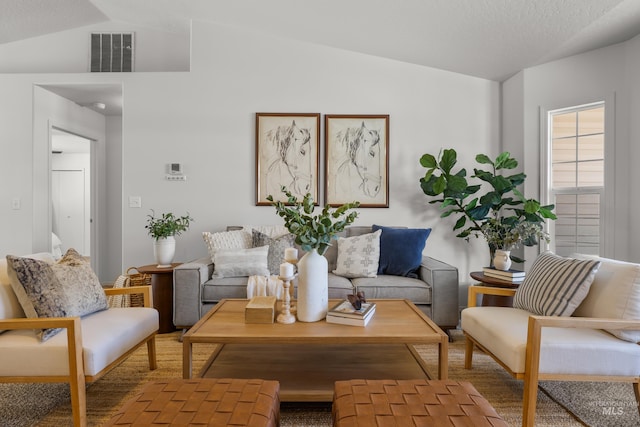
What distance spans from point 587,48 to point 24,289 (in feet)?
14.8

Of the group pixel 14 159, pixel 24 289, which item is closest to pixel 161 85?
pixel 14 159

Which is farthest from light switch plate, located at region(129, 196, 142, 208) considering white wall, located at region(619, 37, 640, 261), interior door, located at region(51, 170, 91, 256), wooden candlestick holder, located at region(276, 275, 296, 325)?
white wall, located at region(619, 37, 640, 261)

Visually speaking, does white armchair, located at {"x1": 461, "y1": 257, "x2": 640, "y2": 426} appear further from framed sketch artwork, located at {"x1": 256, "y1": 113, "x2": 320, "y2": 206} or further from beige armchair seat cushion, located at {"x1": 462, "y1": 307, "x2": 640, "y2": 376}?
framed sketch artwork, located at {"x1": 256, "y1": 113, "x2": 320, "y2": 206}

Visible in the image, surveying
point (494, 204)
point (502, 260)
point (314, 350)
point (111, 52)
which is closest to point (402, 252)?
point (502, 260)

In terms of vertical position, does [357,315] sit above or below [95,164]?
below

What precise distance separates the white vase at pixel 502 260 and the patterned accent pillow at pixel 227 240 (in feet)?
7.31

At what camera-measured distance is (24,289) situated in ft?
5.83

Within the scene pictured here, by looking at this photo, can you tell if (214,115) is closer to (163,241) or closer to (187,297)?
(163,241)

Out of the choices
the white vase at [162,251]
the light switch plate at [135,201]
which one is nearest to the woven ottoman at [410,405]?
the white vase at [162,251]

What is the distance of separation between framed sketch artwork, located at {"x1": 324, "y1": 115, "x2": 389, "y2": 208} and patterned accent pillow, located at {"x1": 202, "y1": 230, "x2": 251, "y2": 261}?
994 mm

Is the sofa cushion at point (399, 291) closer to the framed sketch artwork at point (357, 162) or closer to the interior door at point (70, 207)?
the framed sketch artwork at point (357, 162)

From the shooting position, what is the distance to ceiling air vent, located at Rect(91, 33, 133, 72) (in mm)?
4059

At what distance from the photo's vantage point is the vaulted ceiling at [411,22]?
2713 millimetres

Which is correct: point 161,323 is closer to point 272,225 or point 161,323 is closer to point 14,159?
point 272,225
